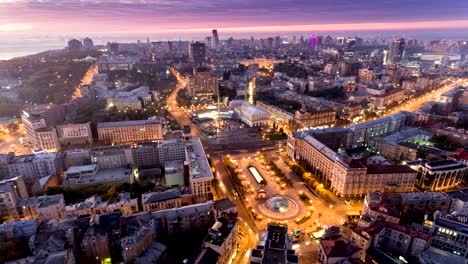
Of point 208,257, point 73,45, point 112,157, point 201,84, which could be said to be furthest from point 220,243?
point 73,45

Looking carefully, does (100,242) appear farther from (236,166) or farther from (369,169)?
(369,169)

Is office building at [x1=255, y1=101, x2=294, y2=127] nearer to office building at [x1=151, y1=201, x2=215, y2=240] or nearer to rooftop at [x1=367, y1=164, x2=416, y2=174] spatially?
rooftop at [x1=367, y1=164, x2=416, y2=174]

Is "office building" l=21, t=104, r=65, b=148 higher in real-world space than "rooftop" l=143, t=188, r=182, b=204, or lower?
higher

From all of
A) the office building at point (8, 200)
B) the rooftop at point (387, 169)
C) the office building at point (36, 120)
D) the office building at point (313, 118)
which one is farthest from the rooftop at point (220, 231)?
the office building at point (36, 120)

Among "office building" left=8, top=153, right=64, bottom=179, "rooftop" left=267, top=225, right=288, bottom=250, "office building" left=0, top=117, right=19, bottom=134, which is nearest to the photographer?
"rooftop" left=267, top=225, right=288, bottom=250

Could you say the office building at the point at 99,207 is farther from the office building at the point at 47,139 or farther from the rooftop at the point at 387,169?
the rooftop at the point at 387,169

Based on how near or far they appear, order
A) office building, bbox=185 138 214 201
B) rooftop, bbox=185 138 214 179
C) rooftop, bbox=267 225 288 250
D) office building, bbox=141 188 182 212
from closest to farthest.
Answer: rooftop, bbox=267 225 288 250
office building, bbox=141 188 182 212
office building, bbox=185 138 214 201
rooftop, bbox=185 138 214 179

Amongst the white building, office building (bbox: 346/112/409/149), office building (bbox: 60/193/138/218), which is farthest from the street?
office building (bbox: 346/112/409/149)

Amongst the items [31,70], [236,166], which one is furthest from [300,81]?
[31,70]
